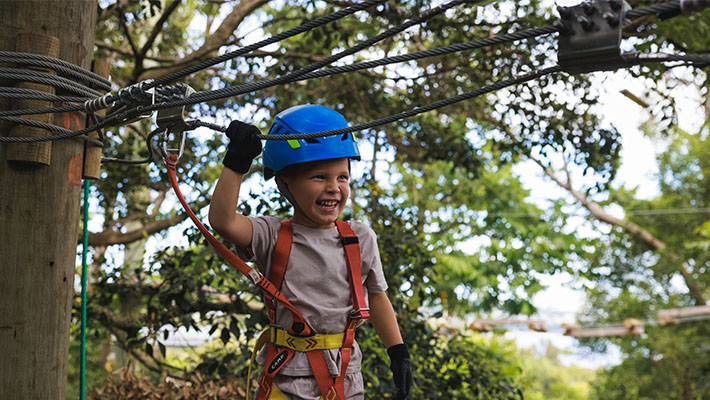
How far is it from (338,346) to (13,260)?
1.03 metres

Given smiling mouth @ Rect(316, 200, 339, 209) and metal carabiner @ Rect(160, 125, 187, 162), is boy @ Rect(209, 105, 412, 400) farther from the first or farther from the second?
metal carabiner @ Rect(160, 125, 187, 162)

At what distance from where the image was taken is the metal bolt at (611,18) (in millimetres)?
1386

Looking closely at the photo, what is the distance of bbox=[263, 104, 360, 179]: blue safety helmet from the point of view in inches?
86.5

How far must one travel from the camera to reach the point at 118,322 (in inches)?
193

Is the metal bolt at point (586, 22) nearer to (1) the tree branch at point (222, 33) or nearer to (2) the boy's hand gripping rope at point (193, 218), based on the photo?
(2) the boy's hand gripping rope at point (193, 218)

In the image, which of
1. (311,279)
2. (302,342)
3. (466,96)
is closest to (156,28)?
(311,279)

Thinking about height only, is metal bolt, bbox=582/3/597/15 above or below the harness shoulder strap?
above

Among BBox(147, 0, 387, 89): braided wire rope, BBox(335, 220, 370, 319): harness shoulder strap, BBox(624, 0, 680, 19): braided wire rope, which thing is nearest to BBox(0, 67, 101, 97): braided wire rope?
BBox(147, 0, 387, 89): braided wire rope

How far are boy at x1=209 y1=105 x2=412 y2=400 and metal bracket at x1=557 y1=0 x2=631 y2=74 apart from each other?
Answer: 945mm

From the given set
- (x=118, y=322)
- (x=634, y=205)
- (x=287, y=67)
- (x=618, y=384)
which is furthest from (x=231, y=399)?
(x=634, y=205)

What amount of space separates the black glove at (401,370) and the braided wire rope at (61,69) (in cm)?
136

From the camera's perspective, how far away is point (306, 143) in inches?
86.7

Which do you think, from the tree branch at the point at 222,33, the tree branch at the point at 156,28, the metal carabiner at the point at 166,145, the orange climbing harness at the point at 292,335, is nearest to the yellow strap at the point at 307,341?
the orange climbing harness at the point at 292,335

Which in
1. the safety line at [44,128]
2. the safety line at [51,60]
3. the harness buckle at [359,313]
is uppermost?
the safety line at [51,60]
